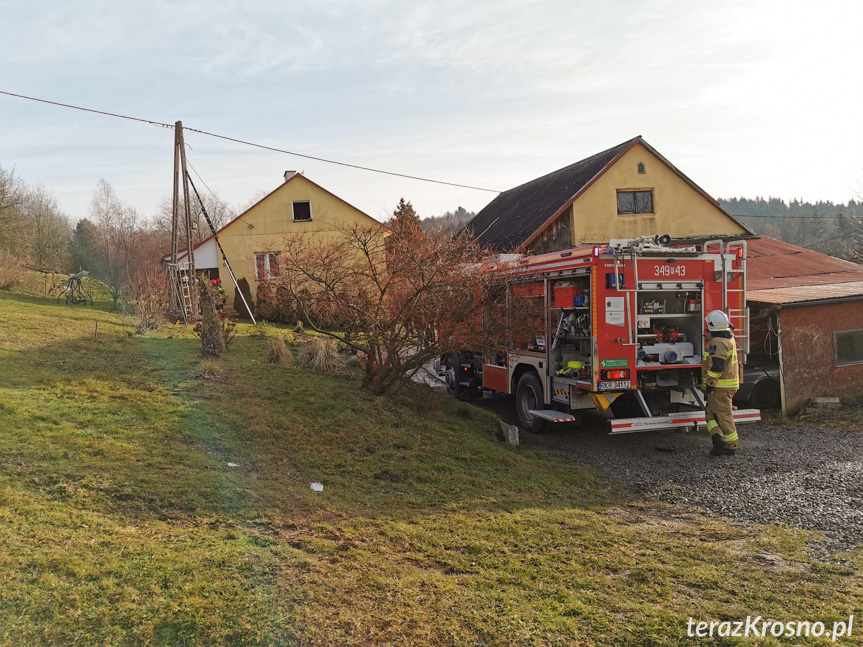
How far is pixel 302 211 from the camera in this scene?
1092 inches

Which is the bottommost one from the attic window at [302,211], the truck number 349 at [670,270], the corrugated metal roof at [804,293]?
the corrugated metal roof at [804,293]

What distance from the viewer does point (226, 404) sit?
795 cm

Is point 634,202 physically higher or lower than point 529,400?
higher

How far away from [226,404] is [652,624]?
5.98 meters

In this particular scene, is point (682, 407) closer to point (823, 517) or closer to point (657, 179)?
point (823, 517)

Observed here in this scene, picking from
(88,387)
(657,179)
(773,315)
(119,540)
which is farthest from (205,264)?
(119,540)

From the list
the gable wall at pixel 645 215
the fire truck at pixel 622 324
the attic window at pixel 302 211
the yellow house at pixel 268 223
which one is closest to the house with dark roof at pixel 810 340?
the fire truck at pixel 622 324

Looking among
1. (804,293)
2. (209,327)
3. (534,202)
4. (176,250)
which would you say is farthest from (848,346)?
(176,250)

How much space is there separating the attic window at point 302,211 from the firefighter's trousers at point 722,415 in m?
22.5

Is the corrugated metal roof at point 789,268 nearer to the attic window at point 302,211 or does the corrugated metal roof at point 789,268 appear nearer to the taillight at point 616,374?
the taillight at point 616,374

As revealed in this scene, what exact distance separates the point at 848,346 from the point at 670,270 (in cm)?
581

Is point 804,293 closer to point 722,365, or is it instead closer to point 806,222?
point 722,365

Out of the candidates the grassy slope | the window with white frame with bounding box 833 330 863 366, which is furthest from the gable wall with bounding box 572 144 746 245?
the grassy slope

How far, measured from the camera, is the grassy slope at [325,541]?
3.30 metres
